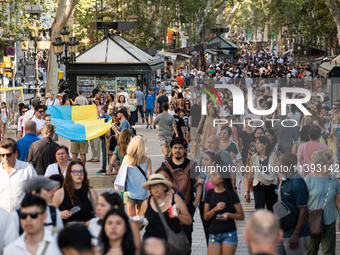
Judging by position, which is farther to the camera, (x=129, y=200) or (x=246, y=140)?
(x=246, y=140)

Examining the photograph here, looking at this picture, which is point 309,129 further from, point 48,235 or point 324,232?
point 48,235

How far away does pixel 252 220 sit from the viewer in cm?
337

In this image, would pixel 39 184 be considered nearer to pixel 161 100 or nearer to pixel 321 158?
pixel 321 158

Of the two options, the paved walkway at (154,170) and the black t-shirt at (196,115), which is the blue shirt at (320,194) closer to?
the paved walkway at (154,170)

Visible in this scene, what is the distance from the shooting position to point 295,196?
5.77m

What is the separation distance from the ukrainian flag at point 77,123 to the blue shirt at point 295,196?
6687 mm

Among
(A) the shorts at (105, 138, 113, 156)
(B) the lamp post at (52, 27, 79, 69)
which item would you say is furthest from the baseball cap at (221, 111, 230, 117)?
(B) the lamp post at (52, 27, 79, 69)

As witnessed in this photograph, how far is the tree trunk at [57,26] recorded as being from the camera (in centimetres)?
2481

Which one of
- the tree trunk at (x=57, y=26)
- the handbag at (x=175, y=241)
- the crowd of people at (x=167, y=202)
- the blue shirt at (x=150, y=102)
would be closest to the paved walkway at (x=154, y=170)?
the crowd of people at (x=167, y=202)

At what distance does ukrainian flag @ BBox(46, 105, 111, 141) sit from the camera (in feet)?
38.6

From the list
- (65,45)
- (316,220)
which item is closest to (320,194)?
(316,220)

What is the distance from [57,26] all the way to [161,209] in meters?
21.0

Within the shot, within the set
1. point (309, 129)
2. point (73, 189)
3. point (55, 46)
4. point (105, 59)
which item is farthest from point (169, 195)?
point (105, 59)

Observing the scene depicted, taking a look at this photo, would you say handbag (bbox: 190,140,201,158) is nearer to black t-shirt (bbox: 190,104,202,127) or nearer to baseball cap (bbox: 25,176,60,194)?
black t-shirt (bbox: 190,104,202,127)
